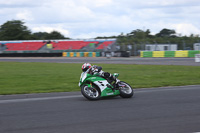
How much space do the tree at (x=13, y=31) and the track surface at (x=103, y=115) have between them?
81.2 metres

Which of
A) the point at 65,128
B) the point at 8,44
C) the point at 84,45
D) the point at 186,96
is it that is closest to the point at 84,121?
the point at 65,128

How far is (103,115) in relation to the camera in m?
7.14

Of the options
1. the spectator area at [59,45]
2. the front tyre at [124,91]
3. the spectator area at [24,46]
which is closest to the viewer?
the front tyre at [124,91]

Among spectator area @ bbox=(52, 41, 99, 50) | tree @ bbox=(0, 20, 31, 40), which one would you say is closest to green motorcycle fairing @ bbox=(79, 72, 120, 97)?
spectator area @ bbox=(52, 41, 99, 50)

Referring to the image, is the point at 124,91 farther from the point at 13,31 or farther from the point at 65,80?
the point at 13,31

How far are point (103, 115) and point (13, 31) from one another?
279 ft

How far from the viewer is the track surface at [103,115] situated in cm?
592

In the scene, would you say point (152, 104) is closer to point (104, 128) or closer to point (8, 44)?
point (104, 128)

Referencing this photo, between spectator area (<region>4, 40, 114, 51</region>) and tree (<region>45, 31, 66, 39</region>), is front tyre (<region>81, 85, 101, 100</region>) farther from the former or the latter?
tree (<region>45, 31, 66, 39</region>)

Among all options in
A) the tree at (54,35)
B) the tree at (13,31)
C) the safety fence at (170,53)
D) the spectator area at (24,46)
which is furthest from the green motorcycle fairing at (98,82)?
the tree at (54,35)

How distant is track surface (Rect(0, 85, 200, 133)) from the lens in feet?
19.4

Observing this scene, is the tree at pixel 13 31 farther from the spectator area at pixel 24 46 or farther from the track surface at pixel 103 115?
the track surface at pixel 103 115

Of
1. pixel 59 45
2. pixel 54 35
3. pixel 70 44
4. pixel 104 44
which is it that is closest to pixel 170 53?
pixel 104 44

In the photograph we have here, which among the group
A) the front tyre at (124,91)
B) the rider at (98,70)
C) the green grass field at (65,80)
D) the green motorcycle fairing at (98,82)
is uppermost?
the rider at (98,70)
